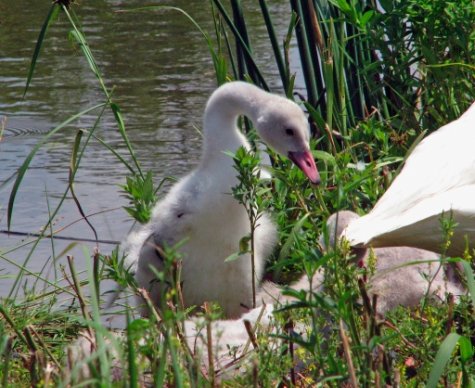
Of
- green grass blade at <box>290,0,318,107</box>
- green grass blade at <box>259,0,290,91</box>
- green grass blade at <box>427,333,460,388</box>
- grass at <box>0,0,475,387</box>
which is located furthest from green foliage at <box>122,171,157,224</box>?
green grass blade at <box>427,333,460,388</box>

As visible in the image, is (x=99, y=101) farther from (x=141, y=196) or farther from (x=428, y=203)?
(x=428, y=203)

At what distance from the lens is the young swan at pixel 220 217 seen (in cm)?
357

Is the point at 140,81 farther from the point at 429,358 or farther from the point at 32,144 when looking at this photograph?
the point at 429,358

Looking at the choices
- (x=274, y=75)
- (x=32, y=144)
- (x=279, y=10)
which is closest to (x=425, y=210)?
(x=32, y=144)

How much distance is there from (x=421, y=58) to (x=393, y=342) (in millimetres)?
1609

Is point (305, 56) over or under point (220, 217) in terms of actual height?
over

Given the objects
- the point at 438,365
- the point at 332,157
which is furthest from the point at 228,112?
the point at 438,365

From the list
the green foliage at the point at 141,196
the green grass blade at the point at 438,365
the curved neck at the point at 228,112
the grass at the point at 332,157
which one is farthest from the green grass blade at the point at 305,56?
the green grass blade at the point at 438,365

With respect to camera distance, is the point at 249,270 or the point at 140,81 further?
the point at 140,81

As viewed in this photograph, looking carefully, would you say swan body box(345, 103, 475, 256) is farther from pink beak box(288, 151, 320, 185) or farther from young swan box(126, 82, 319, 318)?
young swan box(126, 82, 319, 318)

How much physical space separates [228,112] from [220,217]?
0.39m

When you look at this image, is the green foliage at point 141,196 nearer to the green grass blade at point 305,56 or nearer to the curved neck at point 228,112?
Result: the curved neck at point 228,112

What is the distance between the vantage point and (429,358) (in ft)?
7.40

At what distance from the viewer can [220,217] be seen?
3.58m
